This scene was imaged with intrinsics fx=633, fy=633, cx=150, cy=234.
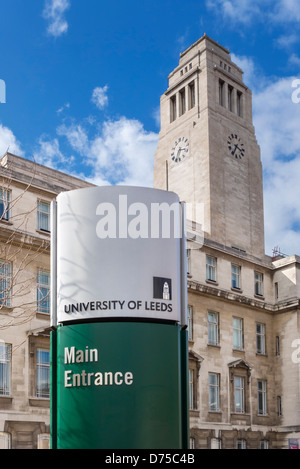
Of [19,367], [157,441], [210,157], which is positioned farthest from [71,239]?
[210,157]

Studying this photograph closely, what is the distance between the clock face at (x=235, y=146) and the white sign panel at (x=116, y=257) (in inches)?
2026

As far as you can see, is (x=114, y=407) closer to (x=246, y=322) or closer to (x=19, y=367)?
(x=19, y=367)

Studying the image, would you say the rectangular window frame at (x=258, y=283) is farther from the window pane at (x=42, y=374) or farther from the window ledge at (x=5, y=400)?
the window ledge at (x=5, y=400)

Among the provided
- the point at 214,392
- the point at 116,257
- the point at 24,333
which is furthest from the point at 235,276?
the point at 116,257

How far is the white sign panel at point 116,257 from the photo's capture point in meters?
11.2

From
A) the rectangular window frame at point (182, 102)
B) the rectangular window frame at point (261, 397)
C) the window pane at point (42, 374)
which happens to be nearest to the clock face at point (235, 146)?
the rectangular window frame at point (182, 102)

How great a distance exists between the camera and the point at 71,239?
1157 centimetres

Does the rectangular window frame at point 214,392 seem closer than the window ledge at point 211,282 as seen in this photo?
Yes

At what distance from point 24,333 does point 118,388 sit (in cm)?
2194

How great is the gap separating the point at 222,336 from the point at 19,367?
653 inches

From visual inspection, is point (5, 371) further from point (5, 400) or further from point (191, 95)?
point (191, 95)

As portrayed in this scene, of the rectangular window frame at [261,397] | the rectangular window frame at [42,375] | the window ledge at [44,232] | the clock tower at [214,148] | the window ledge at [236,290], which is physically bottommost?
the rectangular window frame at [261,397]

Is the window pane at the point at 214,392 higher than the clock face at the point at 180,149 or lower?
lower

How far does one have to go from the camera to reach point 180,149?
63625mm
